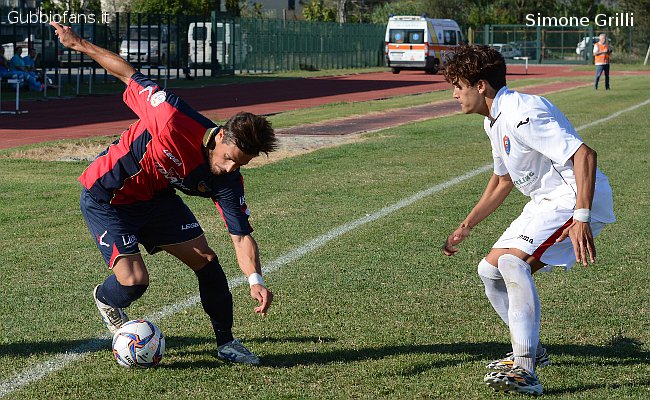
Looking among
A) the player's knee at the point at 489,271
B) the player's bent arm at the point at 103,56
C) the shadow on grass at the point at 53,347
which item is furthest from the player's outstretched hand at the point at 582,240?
the shadow on grass at the point at 53,347

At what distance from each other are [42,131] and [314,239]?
41.6 ft

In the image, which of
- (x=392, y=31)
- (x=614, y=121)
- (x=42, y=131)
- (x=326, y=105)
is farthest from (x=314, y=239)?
(x=392, y=31)

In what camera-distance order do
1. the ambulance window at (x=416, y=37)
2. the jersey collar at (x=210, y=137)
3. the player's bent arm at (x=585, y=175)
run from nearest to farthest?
the player's bent arm at (x=585, y=175), the jersey collar at (x=210, y=137), the ambulance window at (x=416, y=37)

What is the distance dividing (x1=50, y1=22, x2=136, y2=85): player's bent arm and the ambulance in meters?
47.5

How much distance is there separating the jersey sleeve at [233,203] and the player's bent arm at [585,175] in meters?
1.59

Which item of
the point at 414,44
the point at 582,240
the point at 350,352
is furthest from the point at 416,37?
the point at 582,240

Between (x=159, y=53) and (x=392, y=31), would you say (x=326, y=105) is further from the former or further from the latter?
(x=392, y=31)

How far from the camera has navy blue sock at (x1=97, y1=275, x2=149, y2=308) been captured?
5.39 m

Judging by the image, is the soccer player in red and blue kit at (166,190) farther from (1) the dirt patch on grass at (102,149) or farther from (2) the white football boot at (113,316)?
(1) the dirt patch on grass at (102,149)

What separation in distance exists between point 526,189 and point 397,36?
4981 centimetres

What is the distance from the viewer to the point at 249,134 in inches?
183

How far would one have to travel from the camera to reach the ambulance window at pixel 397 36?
5390cm

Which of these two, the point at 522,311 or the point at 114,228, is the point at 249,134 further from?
the point at 522,311

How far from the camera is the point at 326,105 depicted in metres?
28.6
